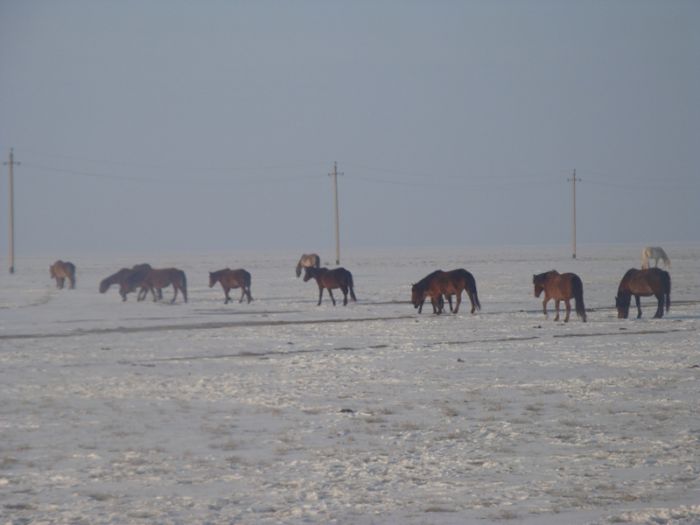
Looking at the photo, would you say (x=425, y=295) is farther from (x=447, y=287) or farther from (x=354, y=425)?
(x=354, y=425)

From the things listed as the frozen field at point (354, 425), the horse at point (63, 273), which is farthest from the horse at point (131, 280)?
the frozen field at point (354, 425)

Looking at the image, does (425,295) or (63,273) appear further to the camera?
(63,273)

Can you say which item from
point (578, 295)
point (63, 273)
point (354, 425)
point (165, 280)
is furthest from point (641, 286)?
point (63, 273)

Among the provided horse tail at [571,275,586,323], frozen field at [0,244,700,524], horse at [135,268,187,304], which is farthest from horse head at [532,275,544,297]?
horse at [135,268,187,304]

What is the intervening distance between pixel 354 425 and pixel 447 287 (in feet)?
53.7

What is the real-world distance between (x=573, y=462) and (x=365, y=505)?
2.28 metres

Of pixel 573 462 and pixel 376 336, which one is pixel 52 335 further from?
pixel 573 462

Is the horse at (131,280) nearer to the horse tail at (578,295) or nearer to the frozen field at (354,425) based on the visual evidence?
the frozen field at (354,425)

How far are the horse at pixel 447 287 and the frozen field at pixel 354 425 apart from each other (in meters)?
4.23

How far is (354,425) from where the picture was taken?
11086 mm

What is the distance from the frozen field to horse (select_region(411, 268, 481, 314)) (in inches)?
167

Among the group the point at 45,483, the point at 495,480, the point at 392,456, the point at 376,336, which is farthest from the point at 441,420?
the point at 376,336

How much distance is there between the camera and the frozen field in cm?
785

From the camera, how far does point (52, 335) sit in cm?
2252
